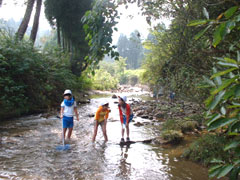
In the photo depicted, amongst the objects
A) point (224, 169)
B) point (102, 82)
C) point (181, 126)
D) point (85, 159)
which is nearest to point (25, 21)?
point (85, 159)

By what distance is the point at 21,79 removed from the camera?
1041 cm

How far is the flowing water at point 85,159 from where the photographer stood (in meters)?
4.43

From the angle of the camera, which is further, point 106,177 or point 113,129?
point 113,129

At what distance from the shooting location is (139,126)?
9.41m

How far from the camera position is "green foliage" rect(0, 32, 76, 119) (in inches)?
361

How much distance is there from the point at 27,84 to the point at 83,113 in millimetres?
3414

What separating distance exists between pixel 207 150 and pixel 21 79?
892cm

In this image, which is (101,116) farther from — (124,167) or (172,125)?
(172,125)

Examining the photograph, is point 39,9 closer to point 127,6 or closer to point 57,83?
point 57,83

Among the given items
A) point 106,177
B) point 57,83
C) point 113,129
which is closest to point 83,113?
point 57,83

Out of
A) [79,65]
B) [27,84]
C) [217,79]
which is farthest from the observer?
[79,65]

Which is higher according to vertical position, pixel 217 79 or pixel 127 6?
pixel 127 6

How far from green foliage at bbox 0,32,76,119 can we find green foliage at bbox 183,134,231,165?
24.1ft

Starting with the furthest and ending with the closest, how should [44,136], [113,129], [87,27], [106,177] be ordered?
[113,129], [44,136], [106,177], [87,27]
